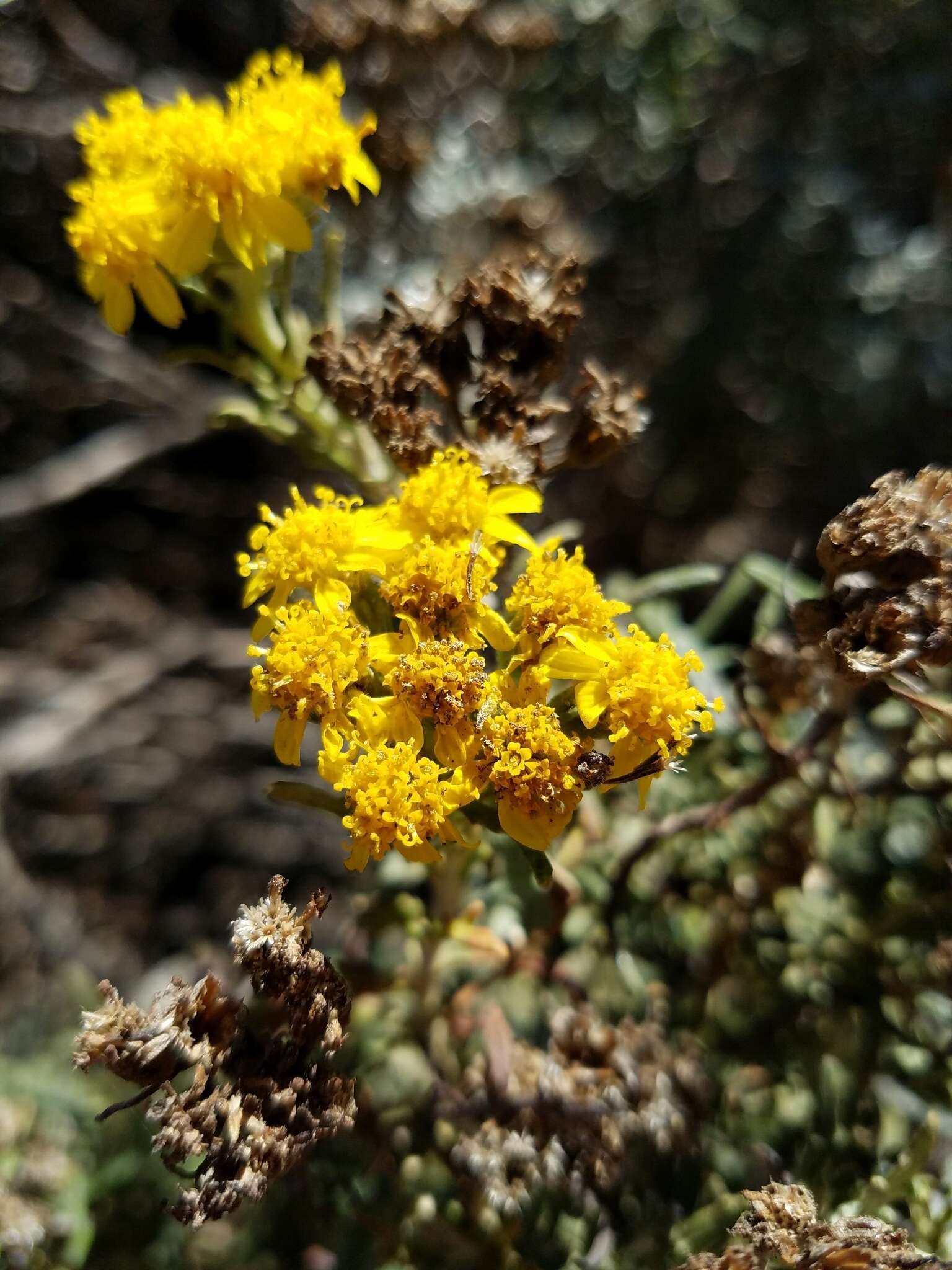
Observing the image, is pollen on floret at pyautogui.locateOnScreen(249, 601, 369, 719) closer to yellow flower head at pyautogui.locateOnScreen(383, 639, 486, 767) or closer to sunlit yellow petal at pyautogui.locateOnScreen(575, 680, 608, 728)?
yellow flower head at pyautogui.locateOnScreen(383, 639, 486, 767)

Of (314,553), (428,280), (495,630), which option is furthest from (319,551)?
(428,280)

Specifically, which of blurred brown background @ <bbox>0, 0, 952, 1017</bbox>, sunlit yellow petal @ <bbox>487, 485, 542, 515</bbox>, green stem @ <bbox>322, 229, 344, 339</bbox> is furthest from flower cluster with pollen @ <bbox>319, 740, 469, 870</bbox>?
blurred brown background @ <bbox>0, 0, 952, 1017</bbox>

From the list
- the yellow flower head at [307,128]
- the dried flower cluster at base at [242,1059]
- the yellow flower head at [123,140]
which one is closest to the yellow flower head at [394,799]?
the dried flower cluster at base at [242,1059]

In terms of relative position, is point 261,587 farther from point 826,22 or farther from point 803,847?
point 826,22

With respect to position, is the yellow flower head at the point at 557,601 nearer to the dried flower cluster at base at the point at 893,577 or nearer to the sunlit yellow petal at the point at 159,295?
the dried flower cluster at base at the point at 893,577

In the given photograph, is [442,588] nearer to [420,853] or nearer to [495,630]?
[495,630]

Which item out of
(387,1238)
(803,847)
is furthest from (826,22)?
(387,1238)
